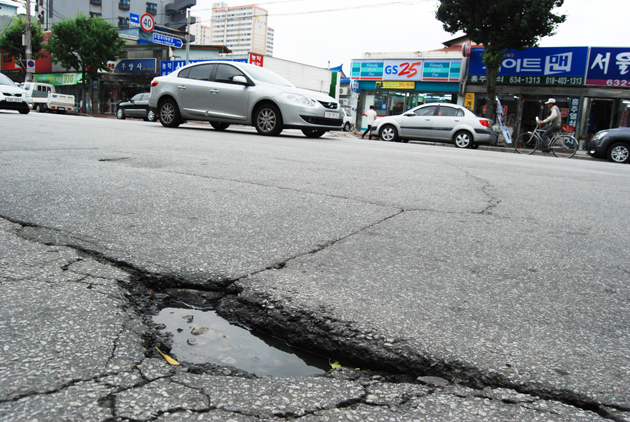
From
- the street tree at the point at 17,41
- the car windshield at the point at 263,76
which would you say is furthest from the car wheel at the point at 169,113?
the street tree at the point at 17,41

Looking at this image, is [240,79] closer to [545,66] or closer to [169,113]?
[169,113]

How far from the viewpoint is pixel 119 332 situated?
5.48 ft

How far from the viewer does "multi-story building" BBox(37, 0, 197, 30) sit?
56156 mm

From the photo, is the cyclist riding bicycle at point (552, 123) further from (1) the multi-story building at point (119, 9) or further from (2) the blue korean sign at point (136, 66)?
(1) the multi-story building at point (119, 9)

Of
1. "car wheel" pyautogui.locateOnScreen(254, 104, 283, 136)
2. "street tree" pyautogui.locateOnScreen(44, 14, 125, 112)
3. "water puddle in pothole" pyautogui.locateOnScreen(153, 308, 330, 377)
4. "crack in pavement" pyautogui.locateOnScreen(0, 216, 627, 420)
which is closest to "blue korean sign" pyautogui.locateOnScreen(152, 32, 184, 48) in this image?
"street tree" pyautogui.locateOnScreen(44, 14, 125, 112)

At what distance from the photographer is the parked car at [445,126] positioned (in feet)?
46.9

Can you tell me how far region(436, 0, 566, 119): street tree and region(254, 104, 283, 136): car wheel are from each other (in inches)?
493

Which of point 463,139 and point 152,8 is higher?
point 152,8

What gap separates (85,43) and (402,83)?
994 inches

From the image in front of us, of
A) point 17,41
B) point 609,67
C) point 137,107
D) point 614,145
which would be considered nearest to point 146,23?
point 137,107

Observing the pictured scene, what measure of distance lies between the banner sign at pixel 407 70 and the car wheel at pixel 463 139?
10.5 m

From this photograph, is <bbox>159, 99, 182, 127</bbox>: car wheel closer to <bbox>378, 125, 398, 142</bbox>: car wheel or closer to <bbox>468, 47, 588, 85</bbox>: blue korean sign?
<bbox>378, 125, 398, 142</bbox>: car wheel

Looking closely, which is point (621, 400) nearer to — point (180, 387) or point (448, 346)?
point (448, 346)

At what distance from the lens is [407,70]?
979 inches
